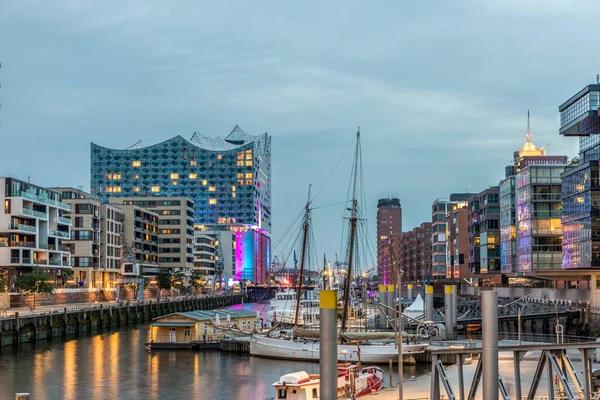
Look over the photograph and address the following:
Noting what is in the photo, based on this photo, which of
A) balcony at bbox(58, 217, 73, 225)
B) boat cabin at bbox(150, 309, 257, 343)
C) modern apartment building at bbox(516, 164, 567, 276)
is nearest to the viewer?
boat cabin at bbox(150, 309, 257, 343)

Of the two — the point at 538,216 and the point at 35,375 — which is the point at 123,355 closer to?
the point at 35,375

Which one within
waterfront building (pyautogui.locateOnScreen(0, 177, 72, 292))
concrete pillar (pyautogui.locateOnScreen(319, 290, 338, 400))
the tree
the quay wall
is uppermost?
waterfront building (pyautogui.locateOnScreen(0, 177, 72, 292))

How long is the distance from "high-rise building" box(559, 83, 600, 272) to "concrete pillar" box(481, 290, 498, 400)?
82.4 m

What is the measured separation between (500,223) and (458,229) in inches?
1607

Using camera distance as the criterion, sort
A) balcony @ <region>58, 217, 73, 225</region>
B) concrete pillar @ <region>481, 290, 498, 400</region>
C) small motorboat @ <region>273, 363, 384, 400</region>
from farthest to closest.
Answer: balcony @ <region>58, 217, 73, 225</region> → small motorboat @ <region>273, 363, 384, 400</region> → concrete pillar @ <region>481, 290, 498, 400</region>

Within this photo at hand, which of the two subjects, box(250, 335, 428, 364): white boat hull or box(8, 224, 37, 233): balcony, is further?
box(8, 224, 37, 233): balcony

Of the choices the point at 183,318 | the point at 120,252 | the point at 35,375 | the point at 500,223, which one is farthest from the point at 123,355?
the point at 120,252

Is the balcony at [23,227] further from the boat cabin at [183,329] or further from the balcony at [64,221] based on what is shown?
the boat cabin at [183,329]

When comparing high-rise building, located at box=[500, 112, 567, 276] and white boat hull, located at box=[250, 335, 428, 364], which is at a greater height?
high-rise building, located at box=[500, 112, 567, 276]

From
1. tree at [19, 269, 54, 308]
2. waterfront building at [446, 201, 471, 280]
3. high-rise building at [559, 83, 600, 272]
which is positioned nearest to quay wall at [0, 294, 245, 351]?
tree at [19, 269, 54, 308]

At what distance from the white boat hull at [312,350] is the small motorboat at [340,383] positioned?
42.9 feet

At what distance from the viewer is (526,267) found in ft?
429

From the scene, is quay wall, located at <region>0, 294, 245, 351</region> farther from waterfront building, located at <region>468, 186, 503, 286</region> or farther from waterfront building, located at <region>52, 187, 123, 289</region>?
waterfront building, located at <region>468, 186, 503, 286</region>

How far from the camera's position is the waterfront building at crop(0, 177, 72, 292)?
133 m
